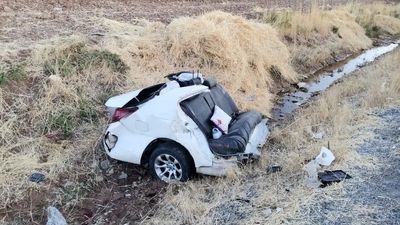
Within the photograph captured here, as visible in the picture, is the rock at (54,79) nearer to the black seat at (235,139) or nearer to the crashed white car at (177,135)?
the crashed white car at (177,135)

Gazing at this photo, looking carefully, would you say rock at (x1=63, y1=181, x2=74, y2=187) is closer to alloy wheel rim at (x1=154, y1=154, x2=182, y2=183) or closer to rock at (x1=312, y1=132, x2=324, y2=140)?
alloy wheel rim at (x1=154, y1=154, x2=182, y2=183)

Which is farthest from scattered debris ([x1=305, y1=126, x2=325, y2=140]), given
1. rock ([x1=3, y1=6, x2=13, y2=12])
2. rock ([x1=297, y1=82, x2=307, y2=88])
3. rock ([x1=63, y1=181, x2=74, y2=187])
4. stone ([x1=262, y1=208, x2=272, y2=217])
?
rock ([x1=3, y1=6, x2=13, y2=12])

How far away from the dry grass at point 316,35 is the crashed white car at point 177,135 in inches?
332

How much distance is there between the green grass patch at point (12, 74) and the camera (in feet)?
27.6

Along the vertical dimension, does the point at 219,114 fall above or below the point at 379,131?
above

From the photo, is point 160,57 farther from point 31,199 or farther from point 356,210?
point 356,210

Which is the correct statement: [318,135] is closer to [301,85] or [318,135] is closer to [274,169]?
[274,169]

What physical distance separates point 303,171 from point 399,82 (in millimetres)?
5645

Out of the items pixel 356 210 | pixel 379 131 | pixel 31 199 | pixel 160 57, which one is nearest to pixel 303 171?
pixel 356 210

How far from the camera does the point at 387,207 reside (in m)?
5.41

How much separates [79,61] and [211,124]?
382 centimetres

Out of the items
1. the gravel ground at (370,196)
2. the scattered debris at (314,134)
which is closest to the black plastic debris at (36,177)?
the gravel ground at (370,196)

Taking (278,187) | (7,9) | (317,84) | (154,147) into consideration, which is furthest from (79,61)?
(317,84)

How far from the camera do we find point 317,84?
46.6 ft
